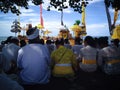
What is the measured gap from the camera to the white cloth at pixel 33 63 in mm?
5703

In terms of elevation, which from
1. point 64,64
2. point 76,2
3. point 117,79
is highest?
point 76,2

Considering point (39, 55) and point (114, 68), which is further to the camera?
point (114, 68)

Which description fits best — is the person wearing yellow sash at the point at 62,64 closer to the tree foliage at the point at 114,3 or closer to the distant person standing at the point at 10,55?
the distant person standing at the point at 10,55

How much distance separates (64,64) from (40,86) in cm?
112

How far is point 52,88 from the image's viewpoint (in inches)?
222

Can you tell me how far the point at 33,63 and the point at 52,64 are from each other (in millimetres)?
1008

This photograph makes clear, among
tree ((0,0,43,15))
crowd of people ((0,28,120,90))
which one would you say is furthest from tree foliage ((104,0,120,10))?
tree ((0,0,43,15))

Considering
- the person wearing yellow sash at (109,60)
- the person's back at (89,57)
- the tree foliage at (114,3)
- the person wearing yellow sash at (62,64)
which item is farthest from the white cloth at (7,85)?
the tree foliage at (114,3)

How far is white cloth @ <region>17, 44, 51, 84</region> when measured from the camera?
5703 millimetres

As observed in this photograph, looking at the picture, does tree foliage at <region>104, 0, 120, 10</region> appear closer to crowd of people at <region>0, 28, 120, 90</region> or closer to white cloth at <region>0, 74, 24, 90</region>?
crowd of people at <region>0, 28, 120, 90</region>

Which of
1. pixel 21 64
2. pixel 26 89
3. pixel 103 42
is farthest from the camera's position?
pixel 103 42

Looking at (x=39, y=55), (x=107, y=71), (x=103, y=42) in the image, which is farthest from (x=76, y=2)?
(x=39, y=55)

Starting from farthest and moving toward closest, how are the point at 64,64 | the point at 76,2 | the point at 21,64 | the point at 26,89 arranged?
the point at 76,2, the point at 64,64, the point at 21,64, the point at 26,89

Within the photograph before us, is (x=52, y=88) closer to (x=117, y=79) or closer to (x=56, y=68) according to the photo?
(x=56, y=68)
